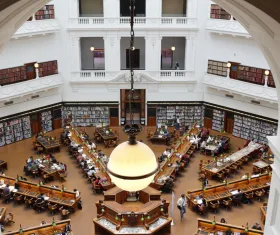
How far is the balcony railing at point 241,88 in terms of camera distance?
18.3 metres

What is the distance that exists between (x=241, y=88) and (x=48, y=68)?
10.3m

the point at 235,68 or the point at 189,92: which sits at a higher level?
the point at 235,68

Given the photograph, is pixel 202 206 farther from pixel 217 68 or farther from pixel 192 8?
pixel 192 8

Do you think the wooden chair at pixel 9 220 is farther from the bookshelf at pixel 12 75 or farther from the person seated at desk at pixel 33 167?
the bookshelf at pixel 12 75

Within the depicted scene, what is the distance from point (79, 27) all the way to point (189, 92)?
7.07 meters

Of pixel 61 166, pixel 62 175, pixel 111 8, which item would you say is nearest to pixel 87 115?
pixel 61 166

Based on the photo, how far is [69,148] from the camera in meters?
18.9

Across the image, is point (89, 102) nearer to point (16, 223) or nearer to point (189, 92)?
point (189, 92)

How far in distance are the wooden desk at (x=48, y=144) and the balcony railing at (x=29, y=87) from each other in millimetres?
2490

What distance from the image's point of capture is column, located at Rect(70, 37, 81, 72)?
20562 millimetres

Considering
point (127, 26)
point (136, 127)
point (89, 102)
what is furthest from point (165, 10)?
point (136, 127)

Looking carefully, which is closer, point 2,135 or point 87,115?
point 2,135

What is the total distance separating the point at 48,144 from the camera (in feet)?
62.1

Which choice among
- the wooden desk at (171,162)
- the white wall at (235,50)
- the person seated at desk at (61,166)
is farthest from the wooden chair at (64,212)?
the white wall at (235,50)
